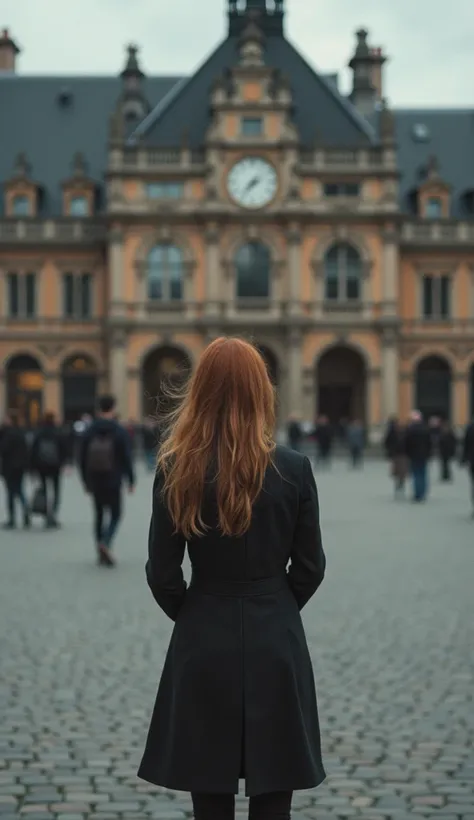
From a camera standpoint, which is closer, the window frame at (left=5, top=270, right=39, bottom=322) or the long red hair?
the long red hair

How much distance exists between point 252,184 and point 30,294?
11.3 meters

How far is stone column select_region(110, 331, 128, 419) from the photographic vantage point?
168 feet

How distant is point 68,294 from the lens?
55500 mm

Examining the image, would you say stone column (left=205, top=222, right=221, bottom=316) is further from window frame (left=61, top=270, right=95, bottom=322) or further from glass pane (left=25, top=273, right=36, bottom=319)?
glass pane (left=25, top=273, right=36, bottom=319)

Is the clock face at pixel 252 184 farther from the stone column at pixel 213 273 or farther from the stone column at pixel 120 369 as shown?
the stone column at pixel 120 369

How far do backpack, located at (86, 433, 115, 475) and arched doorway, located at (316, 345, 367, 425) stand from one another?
39831 millimetres

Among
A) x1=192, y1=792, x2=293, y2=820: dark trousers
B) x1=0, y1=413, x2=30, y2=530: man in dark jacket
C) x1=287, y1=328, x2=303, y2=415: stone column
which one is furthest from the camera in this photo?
x1=287, y1=328, x2=303, y2=415: stone column

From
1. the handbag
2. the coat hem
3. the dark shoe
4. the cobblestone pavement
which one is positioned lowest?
the cobblestone pavement

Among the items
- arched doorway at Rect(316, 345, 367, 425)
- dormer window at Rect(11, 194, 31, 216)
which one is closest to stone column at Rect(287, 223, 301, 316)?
arched doorway at Rect(316, 345, 367, 425)

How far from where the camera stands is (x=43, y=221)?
55031 millimetres

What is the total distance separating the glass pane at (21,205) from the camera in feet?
182

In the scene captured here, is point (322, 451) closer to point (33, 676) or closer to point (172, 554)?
point (33, 676)

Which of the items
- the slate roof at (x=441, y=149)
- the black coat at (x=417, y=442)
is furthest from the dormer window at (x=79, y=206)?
the black coat at (x=417, y=442)

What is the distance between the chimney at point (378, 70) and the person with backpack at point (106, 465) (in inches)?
2023
